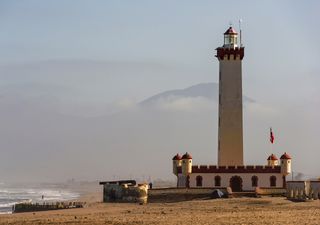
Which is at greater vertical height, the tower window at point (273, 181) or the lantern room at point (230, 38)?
the lantern room at point (230, 38)

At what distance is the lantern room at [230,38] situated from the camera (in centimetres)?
6694

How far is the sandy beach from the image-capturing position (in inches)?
1577

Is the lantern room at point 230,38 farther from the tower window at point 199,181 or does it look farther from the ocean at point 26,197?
the ocean at point 26,197

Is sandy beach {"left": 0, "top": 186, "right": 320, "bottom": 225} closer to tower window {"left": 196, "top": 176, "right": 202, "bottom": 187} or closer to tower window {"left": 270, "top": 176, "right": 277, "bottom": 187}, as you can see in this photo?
tower window {"left": 270, "top": 176, "right": 277, "bottom": 187}

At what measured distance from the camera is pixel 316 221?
125 ft

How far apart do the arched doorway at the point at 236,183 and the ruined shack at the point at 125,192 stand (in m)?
7.59

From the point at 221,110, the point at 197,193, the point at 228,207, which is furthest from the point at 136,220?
the point at 221,110

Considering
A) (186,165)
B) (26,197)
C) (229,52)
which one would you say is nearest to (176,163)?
(186,165)

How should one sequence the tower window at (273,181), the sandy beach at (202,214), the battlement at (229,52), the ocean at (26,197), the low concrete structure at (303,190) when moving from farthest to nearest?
the ocean at (26,197), the battlement at (229,52), the tower window at (273,181), the low concrete structure at (303,190), the sandy beach at (202,214)

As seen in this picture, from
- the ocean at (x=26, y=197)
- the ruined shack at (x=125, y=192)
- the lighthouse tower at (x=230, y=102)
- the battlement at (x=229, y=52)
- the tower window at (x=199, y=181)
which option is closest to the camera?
the ruined shack at (x=125, y=192)

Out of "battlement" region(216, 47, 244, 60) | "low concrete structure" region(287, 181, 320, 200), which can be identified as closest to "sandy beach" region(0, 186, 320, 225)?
"low concrete structure" region(287, 181, 320, 200)

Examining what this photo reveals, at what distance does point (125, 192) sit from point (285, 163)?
14.2m

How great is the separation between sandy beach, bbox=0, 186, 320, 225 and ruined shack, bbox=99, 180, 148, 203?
2.65 metres

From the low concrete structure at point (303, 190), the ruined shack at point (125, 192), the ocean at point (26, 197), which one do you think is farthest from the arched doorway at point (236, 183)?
the ocean at point (26, 197)
